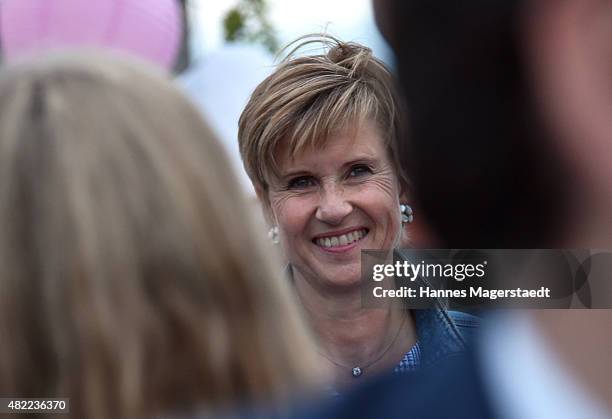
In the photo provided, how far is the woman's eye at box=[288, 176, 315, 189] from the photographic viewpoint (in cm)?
162

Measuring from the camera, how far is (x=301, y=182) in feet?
5.32

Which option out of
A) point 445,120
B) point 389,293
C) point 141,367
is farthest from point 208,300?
point 389,293

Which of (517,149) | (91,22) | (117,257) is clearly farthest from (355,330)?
(91,22)

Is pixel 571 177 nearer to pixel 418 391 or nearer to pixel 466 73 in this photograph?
pixel 466 73

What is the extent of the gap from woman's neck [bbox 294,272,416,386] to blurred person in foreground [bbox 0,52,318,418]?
2.69ft

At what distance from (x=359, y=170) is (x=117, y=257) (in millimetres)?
943

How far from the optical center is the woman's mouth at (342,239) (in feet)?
5.22

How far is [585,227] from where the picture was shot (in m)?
0.55

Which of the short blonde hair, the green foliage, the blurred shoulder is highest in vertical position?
the green foliage

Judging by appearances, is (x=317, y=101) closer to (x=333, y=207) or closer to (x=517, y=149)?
(x=333, y=207)

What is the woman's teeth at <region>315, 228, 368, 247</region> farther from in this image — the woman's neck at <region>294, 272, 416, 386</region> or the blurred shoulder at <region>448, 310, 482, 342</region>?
the blurred shoulder at <region>448, 310, 482, 342</region>

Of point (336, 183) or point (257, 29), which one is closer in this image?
point (336, 183)

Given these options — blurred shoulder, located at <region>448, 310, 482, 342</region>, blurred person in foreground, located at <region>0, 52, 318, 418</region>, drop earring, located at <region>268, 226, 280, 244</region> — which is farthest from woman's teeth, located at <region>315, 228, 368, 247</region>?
blurred person in foreground, located at <region>0, 52, 318, 418</region>

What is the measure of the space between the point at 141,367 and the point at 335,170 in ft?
3.04
